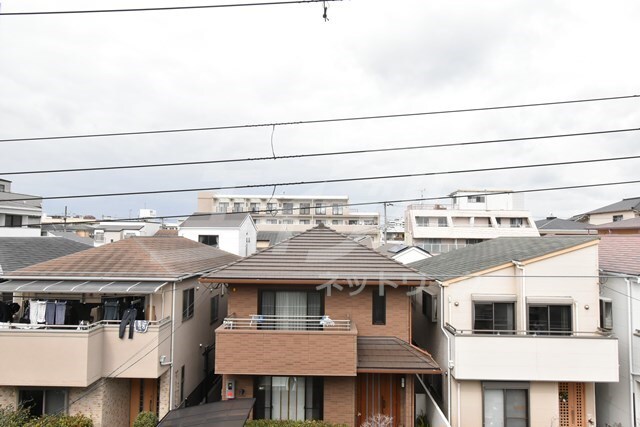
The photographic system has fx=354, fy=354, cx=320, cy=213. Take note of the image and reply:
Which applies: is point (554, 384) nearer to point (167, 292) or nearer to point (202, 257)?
point (167, 292)

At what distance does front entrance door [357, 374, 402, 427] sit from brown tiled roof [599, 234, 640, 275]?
746 centimetres

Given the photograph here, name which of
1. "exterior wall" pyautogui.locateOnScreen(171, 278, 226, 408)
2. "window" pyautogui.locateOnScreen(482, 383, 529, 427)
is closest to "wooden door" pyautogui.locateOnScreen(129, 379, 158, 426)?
"exterior wall" pyautogui.locateOnScreen(171, 278, 226, 408)

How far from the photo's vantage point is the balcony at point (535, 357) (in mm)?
9297

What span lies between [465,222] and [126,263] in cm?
4040

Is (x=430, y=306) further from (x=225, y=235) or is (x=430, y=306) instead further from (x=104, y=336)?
(x=225, y=235)

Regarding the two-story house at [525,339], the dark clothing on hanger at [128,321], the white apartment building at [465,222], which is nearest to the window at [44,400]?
the dark clothing on hanger at [128,321]

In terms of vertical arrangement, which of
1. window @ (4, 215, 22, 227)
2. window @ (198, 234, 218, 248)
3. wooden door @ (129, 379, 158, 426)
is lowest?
wooden door @ (129, 379, 158, 426)

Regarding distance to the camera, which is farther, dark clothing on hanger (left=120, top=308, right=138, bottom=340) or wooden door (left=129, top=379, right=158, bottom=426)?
wooden door (left=129, top=379, right=158, bottom=426)

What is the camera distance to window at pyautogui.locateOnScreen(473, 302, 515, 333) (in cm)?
1044

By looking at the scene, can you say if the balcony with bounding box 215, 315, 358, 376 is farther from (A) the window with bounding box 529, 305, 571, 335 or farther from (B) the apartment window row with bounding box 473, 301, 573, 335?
(A) the window with bounding box 529, 305, 571, 335

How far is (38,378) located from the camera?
894 cm

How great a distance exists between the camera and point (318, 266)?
1041cm

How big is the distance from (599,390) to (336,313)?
8.40 m

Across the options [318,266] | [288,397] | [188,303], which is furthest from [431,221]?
[288,397]
